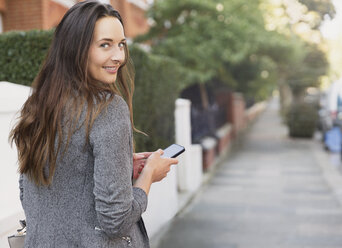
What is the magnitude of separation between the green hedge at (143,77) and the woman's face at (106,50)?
2.43m

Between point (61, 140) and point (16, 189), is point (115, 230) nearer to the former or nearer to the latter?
point (61, 140)

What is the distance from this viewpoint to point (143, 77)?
6090mm

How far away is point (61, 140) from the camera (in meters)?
1.74

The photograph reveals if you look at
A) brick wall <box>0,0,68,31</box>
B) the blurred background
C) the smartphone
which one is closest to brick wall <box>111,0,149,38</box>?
the blurred background

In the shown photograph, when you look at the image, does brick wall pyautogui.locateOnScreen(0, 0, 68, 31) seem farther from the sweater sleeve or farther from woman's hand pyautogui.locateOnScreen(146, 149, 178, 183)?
the sweater sleeve

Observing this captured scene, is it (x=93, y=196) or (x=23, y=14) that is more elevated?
(x=23, y=14)

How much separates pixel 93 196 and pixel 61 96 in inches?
14.5

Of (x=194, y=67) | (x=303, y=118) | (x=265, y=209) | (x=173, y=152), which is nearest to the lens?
(x=173, y=152)

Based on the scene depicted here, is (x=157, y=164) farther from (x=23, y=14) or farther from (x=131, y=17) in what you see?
(x=131, y=17)

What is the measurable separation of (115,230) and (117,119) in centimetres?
39

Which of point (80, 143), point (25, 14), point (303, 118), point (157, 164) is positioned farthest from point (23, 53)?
point (303, 118)

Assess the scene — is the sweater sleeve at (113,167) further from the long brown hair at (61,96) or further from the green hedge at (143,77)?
the green hedge at (143,77)

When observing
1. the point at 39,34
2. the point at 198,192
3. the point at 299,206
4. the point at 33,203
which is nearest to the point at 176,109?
the point at 198,192

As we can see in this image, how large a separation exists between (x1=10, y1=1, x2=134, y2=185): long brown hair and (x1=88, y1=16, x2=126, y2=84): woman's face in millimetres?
26
